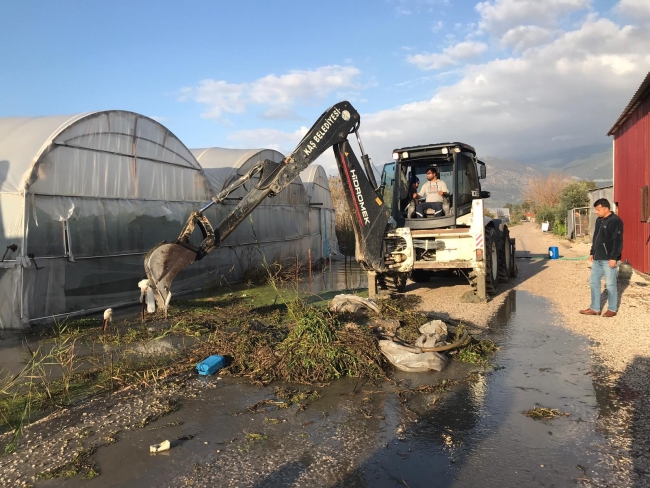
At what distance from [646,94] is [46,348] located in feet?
46.8

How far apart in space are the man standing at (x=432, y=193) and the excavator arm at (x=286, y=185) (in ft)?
4.28

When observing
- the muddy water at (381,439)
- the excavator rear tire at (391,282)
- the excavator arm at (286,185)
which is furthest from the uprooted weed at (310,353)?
the excavator rear tire at (391,282)

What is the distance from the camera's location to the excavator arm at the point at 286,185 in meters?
7.38

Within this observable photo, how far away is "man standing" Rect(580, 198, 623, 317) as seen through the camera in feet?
25.9

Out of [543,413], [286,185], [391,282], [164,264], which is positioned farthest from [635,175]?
[164,264]

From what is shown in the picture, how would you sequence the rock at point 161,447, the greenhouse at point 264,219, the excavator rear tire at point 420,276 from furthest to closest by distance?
the greenhouse at point 264,219, the excavator rear tire at point 420,276, the rock at point 161,447

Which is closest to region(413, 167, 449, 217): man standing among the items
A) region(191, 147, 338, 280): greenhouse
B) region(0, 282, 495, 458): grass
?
region(0, 282, 495, 458): grass

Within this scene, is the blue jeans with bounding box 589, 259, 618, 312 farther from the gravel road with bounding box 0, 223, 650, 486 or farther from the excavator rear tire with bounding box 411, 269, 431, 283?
the excavator rear tire with bounding box 411, 269, 431, 283

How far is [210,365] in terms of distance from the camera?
5766 mm

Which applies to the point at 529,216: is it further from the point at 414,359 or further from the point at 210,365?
the point at 210,365

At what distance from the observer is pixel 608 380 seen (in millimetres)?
5152

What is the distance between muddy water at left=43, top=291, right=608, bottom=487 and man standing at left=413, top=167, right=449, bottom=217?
16.4 ft

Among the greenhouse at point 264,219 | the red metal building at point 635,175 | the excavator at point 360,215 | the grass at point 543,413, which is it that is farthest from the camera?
the greenhouse at point 264,219

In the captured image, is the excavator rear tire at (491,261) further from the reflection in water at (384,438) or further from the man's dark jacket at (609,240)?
the reflection in water at (384,438)
